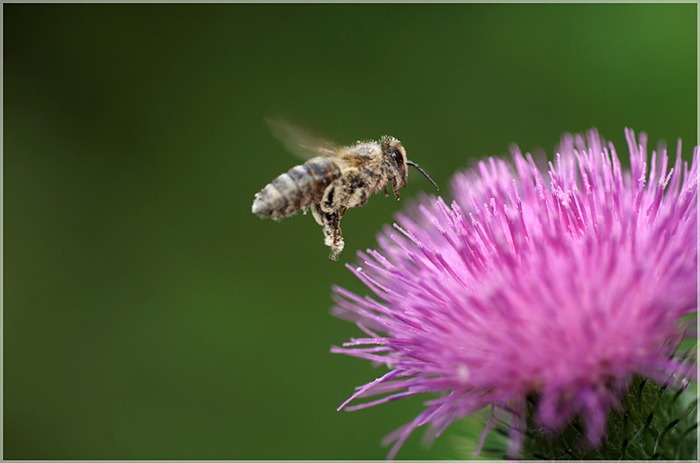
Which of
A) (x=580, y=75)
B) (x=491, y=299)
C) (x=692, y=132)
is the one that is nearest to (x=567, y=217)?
(x=491, y=299)

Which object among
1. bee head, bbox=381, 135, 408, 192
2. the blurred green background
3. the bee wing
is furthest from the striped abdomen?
the blurred green background

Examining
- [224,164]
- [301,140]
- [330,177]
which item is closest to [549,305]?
[330,177]

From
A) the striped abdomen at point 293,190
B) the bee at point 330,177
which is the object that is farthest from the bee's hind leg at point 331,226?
the striped abdomen at point 293,190

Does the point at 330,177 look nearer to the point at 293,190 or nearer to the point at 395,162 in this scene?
the point at 293,190

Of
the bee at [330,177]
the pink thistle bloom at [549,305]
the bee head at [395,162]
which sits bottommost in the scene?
the pink thistle bloom at [549,305]

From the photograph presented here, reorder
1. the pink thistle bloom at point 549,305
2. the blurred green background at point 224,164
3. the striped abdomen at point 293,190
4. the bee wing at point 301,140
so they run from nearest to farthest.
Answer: the pink thistle bloom at point 549,305 < the striped abdomen at point 293,190 < the bee wing at point 301,140 < the blurred green background at point 224,164

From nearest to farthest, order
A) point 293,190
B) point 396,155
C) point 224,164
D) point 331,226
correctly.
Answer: point 293,190
point 331,226
point 396,155
point 224,164

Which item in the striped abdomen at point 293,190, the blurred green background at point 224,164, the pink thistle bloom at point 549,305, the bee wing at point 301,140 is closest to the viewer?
the pink thistle bloom at point 549,305

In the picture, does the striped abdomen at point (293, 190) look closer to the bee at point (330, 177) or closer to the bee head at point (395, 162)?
the bee at point (330, 177)
